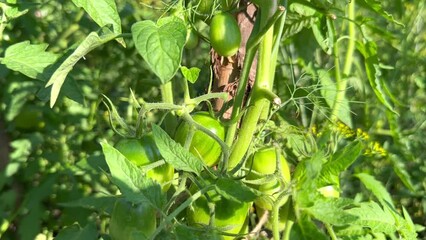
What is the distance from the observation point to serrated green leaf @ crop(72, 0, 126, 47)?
2.84 feet

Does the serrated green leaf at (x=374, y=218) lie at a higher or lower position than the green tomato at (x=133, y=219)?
lower

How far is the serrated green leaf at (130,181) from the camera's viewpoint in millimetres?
771

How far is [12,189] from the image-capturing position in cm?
Result: 114

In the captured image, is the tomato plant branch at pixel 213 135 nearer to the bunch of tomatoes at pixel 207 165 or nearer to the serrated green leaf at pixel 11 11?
the bunch of tomatoes at pixel 207 165

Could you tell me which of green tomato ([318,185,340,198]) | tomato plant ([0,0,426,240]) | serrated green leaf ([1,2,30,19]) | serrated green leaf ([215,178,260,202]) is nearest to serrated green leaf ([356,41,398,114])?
tomato plant ([0,0,426,240])

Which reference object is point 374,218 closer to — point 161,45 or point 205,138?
point 205,138

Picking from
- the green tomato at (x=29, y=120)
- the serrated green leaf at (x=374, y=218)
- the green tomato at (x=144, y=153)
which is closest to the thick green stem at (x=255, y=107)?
the green tomato at (x=144, y=153)

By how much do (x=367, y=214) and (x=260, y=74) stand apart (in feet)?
0.97

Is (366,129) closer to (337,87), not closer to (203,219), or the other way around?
(337,87)

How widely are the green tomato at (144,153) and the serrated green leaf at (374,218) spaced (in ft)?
1.02

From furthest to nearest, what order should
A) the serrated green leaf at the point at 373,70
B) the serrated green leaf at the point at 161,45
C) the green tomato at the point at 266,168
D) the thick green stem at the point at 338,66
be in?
the thick green stem at the point at 338,66 → the serrated green leaf at the point at 373,70 → the green tomato at the point at 266,168 → the serrated green leaf at the point at 161,45

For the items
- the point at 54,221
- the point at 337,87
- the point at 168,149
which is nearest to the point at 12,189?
the point at 54,221

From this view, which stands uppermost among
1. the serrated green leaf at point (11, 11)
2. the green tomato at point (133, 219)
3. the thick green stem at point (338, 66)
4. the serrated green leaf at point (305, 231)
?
the serrated green leaf at point (11, 11)

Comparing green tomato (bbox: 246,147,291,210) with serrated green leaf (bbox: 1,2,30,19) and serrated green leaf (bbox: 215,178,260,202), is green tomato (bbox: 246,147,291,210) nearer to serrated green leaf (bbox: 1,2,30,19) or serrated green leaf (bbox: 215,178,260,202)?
serrated green leaf (bbox: 215,178,260,202)
